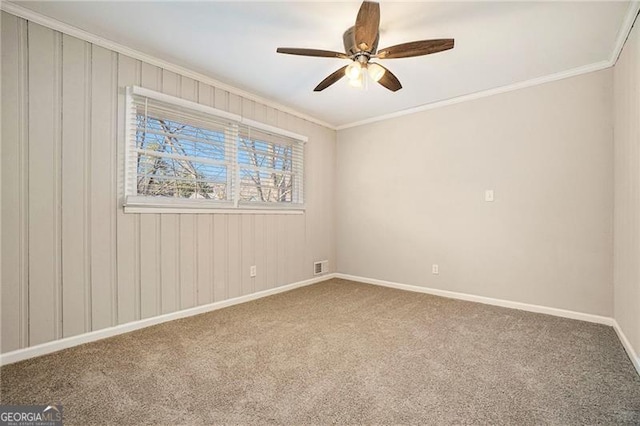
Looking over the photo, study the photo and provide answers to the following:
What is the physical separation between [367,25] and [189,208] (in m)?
2.15

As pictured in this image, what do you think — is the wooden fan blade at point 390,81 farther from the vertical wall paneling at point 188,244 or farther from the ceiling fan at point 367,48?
the vertical wall paneling at point 188,244

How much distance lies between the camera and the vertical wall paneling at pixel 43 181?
6.59 ft

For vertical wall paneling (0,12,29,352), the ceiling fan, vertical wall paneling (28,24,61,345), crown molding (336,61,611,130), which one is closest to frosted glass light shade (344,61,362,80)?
the ceiling fan

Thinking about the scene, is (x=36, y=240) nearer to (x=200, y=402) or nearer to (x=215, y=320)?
(x=215, y=320)

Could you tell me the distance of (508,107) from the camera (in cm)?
310

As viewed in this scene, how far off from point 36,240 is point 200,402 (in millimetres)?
1629

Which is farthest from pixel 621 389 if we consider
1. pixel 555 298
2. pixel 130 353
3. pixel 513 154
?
pixel 130 353

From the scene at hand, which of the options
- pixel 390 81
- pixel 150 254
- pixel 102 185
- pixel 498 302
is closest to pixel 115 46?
pixel 102 185

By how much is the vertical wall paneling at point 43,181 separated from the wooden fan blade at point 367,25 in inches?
84.6

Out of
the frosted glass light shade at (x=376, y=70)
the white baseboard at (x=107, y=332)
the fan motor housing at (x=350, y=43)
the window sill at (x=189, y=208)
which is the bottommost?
the white baseboard at (x=107, y=332)

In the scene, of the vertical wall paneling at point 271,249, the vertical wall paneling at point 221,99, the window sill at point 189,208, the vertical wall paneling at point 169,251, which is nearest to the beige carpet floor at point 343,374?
the vertical wall paneling at point 169,251

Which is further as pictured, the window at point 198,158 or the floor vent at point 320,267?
the floor vent at point 320,267

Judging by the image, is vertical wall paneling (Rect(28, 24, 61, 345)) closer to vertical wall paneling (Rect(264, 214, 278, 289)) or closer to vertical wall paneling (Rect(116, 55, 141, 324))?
vertical wall paneling (Rect(116, 55, 141, 324))

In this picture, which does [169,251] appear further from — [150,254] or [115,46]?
[115,46]
